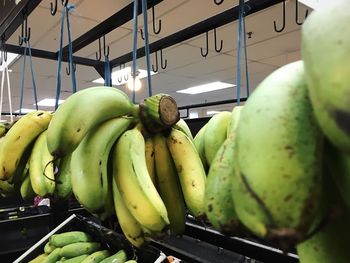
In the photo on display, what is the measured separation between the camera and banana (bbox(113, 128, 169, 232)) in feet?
1.17

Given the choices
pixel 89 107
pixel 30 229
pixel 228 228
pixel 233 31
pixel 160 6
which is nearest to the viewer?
pixel 228 228

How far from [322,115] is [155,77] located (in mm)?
4029

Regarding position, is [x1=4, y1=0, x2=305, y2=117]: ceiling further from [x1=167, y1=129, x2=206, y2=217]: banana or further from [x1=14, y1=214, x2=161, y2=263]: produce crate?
[x1=167, y1=129, x2=206, y2=217]: banana

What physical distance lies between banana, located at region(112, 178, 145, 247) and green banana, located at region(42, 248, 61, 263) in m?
0.72

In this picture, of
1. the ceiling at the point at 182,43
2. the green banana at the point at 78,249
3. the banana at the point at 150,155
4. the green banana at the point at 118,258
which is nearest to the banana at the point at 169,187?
the banana at the point at 150,155

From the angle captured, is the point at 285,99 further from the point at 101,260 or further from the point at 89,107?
the point at 101,260

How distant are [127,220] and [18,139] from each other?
0.31 meters

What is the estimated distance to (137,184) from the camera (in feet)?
1.22

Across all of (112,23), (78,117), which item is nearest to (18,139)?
(78,117)

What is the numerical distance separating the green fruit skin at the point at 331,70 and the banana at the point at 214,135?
11.1 inches

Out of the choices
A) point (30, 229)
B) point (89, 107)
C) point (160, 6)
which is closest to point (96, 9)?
point (160, 6)

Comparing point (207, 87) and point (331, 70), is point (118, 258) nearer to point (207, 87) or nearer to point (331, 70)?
point (331, 70)

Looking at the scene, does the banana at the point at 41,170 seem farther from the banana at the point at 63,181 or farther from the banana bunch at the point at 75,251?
the banana bunch at the point at 75,251

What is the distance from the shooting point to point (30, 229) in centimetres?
138
